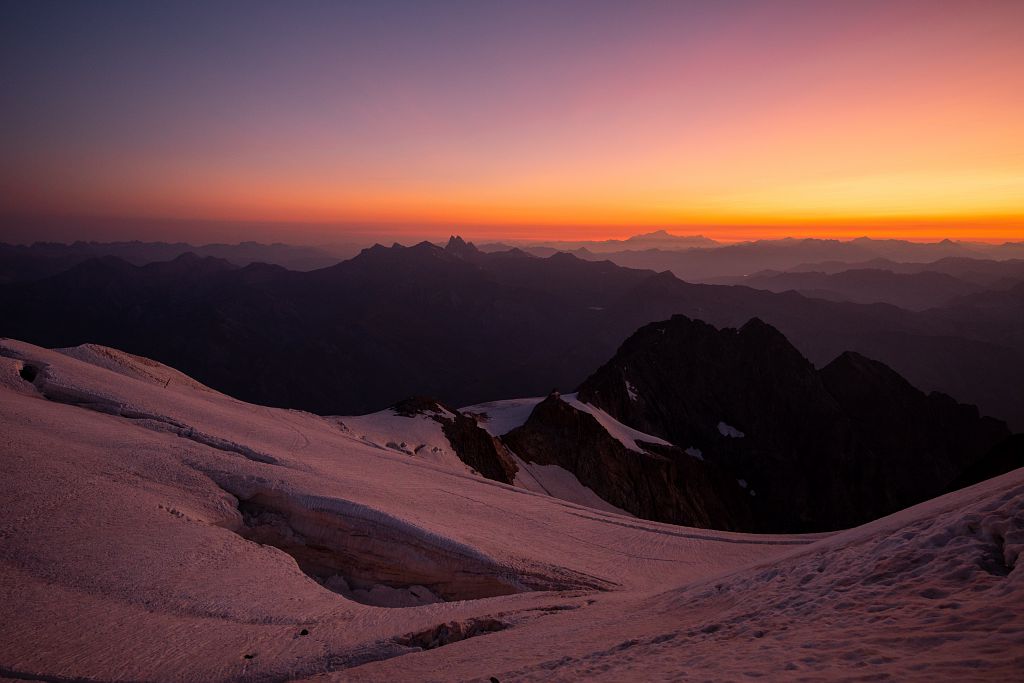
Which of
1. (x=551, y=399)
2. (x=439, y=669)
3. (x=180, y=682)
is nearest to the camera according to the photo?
(x=180, y=682)

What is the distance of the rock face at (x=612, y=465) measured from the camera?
5228cm

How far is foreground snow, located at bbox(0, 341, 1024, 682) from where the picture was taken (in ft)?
23.5

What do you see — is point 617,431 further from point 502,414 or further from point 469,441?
point 469,441

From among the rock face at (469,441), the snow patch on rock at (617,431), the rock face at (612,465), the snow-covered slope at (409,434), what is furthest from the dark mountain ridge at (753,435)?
the snow-covered slope at (409,434)

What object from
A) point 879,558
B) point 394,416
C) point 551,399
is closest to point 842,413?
point 551,399

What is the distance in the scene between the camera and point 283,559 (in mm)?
12883

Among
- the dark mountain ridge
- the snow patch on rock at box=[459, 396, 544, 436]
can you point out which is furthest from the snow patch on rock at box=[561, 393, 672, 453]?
the snow patch on rock at box=[459, 396, 544, 436]

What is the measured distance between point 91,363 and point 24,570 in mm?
18447

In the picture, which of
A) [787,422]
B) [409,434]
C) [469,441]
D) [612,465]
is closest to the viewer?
[409,434]

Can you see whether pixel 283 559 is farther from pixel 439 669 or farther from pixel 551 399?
pixel 551 399

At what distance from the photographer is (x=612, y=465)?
2092 inches

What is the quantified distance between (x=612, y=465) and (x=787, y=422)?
60813 millimetres

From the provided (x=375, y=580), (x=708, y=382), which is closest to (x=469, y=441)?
(x=375, y=580)

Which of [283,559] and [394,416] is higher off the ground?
[283,559]
